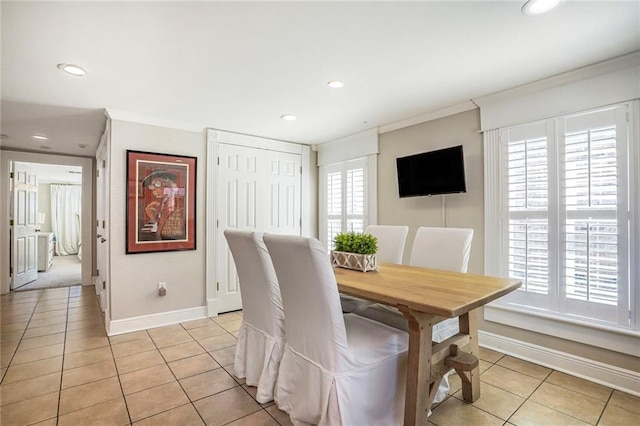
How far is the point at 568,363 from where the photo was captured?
2.37 meters

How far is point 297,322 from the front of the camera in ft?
5.71

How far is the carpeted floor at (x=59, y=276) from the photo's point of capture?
17.3 ft

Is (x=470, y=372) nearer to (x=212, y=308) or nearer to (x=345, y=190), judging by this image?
(x=345, y=190)

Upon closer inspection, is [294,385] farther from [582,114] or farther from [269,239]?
[582,114]

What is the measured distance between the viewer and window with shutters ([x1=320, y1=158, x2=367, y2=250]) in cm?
410

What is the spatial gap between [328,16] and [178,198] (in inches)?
105

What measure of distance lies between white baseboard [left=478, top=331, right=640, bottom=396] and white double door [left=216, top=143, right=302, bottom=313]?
2.79m

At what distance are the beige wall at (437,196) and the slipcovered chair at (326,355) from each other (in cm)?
165

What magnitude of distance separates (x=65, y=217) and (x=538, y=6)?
11155 mm

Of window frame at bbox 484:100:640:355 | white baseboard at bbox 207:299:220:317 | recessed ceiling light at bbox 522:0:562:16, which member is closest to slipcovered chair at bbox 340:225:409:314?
window frame at bbox 484:100:640:355

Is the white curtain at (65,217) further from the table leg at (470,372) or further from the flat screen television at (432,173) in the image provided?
the table leg at (470,372)

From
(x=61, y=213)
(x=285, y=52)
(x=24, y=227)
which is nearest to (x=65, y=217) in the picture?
(x=61, y=213)

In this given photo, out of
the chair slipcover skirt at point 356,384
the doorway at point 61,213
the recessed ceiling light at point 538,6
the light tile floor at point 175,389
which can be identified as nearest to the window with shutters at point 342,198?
the light tile floor at point 175,389

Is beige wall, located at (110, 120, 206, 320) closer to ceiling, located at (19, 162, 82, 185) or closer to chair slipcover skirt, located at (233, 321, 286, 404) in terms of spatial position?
chair slipcover skirt, located at (233, 321, 286, 404)
